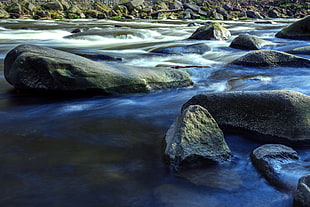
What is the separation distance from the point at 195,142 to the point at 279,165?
2.16 ft

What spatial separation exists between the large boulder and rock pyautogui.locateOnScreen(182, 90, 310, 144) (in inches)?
15.4

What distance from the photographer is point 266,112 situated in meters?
3.10

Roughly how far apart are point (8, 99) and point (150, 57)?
4443 millimetres

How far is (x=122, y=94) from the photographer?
4777mm

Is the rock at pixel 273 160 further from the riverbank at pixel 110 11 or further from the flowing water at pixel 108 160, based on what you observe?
the riverbank at pixel 110 11

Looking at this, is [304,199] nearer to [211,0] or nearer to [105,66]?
[105,66]

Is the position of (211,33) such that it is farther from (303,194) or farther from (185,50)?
(303,194)

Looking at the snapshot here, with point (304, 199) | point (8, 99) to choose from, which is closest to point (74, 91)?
point (8, 99)

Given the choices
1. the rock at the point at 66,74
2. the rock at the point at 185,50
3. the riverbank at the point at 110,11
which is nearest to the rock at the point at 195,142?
the rock at the point at 66,74

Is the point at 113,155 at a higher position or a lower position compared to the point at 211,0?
lower

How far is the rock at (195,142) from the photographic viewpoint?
99.3 inches

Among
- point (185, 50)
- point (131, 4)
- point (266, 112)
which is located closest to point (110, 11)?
point (131, 4)

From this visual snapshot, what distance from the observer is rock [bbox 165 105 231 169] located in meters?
2.52

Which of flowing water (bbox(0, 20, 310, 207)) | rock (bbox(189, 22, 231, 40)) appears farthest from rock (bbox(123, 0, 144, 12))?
flowing water (bbox(0, 20, 310, 207))
